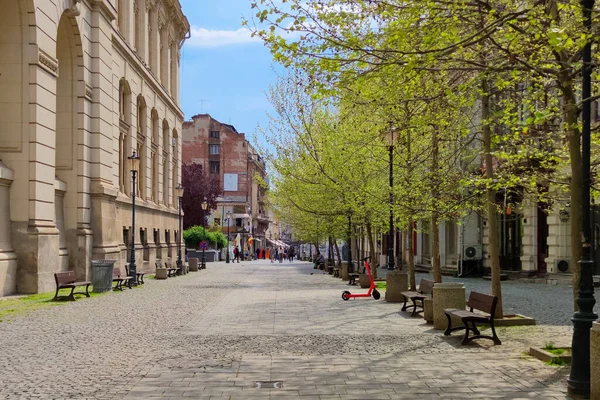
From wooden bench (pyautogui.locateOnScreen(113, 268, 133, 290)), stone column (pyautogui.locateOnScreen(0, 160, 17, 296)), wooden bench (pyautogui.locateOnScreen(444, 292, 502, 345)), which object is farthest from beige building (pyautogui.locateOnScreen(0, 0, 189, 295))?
wooden bench (pyautogui.locateOnScreen(444, 292, 502, 345))

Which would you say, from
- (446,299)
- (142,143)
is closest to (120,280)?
(446,299)

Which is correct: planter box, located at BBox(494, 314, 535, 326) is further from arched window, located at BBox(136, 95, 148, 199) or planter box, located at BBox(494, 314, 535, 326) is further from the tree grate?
arched window, located at BBox(136, 95, 148, 199)

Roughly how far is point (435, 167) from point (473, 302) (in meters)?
6.19

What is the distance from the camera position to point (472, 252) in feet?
118

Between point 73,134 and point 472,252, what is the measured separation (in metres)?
20.8

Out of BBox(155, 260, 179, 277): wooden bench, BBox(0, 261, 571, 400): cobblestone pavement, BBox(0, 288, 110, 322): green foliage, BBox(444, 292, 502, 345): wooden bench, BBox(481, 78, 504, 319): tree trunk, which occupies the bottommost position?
BBox(155, 260, 179, 277): wooden bench

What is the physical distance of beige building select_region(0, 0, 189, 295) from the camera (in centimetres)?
2103

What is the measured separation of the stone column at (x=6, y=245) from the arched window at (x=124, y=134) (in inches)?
548

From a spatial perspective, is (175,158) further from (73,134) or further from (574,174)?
(574,174)

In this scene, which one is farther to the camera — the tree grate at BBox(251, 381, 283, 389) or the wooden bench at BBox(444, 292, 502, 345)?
the wooden bench at BBox(444, 292, 502, 345)

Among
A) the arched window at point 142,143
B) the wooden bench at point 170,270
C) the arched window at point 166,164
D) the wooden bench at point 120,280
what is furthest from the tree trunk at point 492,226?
the arched window at point 166,164

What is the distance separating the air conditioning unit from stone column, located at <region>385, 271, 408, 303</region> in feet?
56.9

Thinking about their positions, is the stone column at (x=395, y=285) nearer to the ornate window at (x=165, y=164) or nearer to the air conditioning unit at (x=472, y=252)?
the air conditioning unit at (x=472, y=252)

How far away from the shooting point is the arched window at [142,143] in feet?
130
